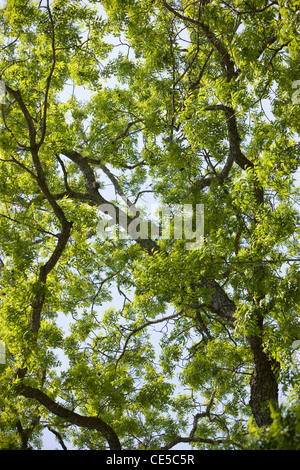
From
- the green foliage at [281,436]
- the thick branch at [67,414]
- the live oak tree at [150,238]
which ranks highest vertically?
the live oak tree at [150,238]

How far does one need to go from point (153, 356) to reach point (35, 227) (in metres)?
3.26

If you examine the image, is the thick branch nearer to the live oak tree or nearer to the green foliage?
the live oak tree

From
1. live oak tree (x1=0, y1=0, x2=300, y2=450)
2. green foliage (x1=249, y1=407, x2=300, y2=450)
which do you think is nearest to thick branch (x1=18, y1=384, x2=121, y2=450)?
live oak tree (x1=0, y1=0, x2=300, y2=450)

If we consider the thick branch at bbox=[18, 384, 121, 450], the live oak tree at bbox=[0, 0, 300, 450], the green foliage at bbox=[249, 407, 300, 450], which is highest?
the live oak tree at bbox=[0, 0, 300, 450]

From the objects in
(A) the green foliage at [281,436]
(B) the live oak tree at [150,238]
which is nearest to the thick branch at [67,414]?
(B) the live oak tree at [150,238]

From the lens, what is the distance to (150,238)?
291 inches

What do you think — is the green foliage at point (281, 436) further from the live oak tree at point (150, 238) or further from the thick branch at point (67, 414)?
the thick branch at point (67, 414)

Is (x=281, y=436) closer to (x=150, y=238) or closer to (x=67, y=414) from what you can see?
(x=67, y=414)

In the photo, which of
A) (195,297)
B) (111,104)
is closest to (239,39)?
(195,297)

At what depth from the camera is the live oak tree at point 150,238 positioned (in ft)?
15.2

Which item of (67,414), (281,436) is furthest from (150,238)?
(281,436)

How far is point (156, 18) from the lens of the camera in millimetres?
6383

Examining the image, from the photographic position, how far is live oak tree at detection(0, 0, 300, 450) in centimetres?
462
